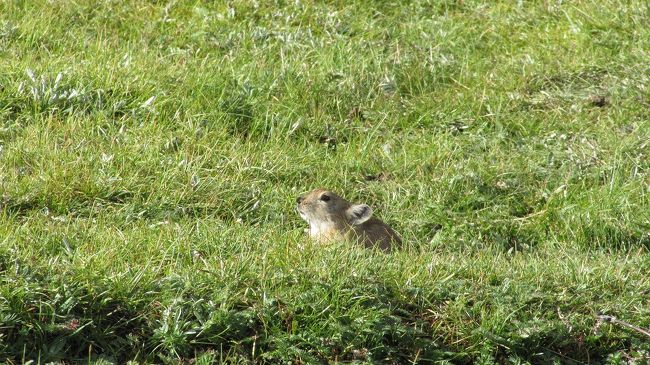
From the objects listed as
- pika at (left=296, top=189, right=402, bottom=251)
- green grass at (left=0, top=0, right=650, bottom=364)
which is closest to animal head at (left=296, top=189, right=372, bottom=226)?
pika at (left=296, top=189, right=402, bottom=251)

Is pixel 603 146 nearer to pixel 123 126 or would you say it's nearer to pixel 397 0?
pixel 397 0

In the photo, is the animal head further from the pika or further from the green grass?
the green grass

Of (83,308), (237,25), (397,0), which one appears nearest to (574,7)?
(397,0)

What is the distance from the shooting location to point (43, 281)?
560cm

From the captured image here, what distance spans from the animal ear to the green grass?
0.33m

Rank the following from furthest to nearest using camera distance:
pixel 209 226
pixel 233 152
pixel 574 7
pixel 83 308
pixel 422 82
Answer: pixel 574 7
pixel 422 82
pixel 233 152
pixel 209 226
pixel 83 308

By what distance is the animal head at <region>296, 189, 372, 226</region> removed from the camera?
24.6ft

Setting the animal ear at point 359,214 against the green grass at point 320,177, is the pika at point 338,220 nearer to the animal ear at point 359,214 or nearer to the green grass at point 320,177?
the animal ear at point 359,214

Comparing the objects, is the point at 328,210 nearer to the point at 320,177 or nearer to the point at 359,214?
the point at 359,214

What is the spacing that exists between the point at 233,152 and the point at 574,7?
12.6 feet

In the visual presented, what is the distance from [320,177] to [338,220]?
76 centimetres

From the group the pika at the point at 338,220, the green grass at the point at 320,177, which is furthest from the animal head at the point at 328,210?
the green grass at the point at 320,177

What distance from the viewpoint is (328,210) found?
7.54 metres

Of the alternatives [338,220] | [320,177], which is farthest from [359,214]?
[320,177]
